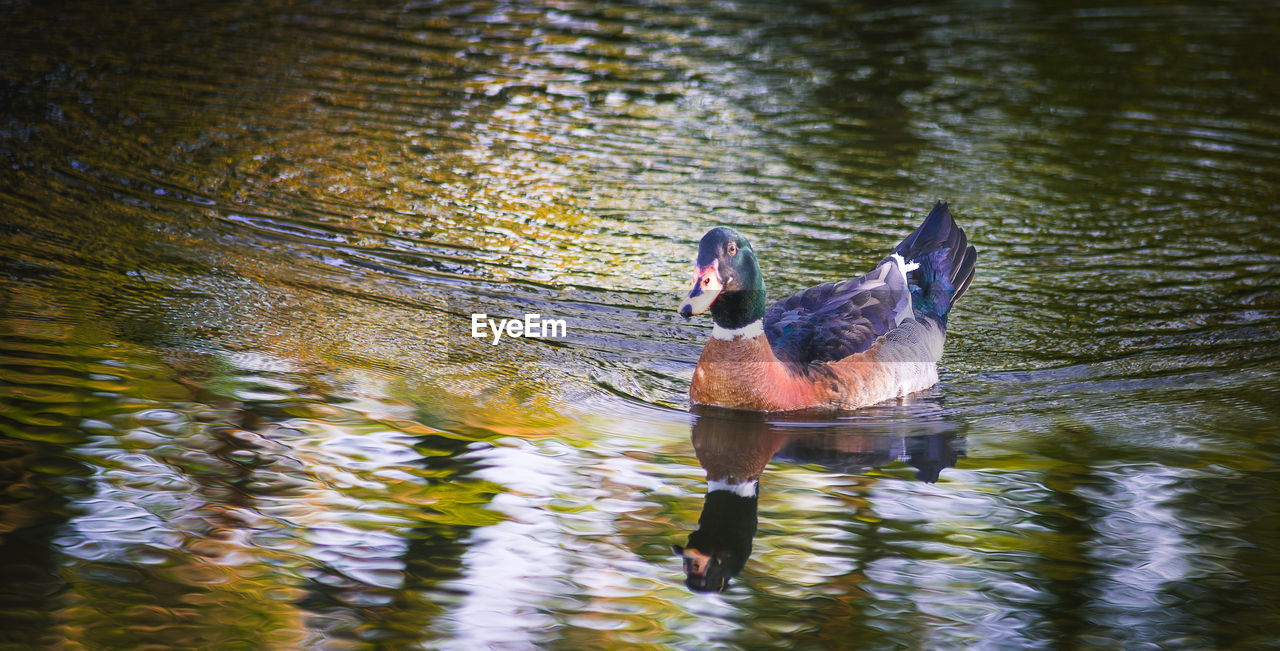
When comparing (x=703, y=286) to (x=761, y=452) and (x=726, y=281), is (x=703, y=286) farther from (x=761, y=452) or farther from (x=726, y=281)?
(x=761, y=452)

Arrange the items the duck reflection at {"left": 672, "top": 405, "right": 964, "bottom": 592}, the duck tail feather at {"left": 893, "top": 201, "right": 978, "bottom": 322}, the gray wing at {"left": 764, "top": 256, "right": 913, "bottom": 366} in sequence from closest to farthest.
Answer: the duck reflection at {"left": 672, "top": 405, "right": 964, "bottom": 592}, the gray wing at {"left": 764, "top": 256, "right": 913, "bottom": 366}, the duck tail feather at {"left": 893, "top": 201, "right": 978, "bottom": 322}

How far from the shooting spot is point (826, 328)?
7488 mm

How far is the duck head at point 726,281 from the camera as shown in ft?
21.6

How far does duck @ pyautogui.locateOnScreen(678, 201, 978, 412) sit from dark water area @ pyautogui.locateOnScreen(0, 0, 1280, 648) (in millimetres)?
190

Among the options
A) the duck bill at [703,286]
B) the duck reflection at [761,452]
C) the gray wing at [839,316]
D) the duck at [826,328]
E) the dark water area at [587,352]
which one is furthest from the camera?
the gray wing at [839,316]

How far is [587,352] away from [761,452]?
Result: 1.73 m

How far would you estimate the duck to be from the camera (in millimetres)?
6754

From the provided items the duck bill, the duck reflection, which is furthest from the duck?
the duck reflection

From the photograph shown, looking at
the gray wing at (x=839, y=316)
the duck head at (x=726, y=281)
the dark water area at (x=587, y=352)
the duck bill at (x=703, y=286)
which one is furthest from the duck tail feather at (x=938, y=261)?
the duck bill at (x=703, y=286)

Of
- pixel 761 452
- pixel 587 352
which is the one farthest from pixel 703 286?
pixel 587 352

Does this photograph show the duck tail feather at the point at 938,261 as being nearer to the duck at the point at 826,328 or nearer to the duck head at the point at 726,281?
the duck at the point at 826,328

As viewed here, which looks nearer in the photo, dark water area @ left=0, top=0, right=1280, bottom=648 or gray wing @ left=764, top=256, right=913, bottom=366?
dark water area @ left=0, top=0, right=1280, bottom=648

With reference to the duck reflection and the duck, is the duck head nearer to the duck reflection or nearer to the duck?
the duck

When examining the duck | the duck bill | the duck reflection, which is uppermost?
the duck bill
